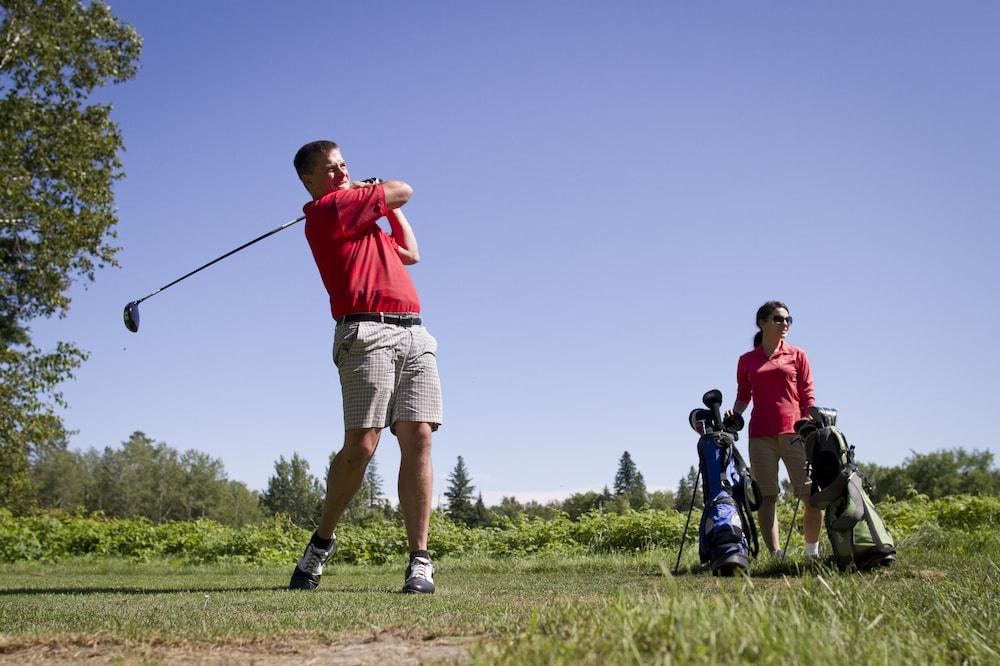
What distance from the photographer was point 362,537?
36.0 feet

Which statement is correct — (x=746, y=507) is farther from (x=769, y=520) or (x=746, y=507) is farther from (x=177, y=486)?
(x=177, y=486)

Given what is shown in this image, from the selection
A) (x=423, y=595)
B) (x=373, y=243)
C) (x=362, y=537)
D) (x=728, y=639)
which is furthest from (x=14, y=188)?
(x=728, y=639)

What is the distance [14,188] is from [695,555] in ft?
46.7

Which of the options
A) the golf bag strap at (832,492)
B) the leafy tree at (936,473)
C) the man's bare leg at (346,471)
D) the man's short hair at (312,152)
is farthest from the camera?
the leafy tree at (936,473)

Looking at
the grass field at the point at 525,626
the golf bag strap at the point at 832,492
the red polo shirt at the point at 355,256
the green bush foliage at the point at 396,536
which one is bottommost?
the grass field at the point at 525,626

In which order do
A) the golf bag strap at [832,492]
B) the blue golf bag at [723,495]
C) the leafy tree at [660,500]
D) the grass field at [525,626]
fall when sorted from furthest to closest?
the leafy tree at [660,500]
the blue golf bag at [723,495]
the golf bag strap at [832,492]
the grass field at [525,626]

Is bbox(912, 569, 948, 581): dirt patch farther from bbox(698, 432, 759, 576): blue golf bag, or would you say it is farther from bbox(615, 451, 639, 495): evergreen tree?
bbox(615, 451, 639, 495): evergreen tree

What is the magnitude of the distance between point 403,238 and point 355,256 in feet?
2.03

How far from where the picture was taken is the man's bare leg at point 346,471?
4.87 meters

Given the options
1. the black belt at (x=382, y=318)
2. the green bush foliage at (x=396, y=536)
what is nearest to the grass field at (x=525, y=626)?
the black belt at (x=382, y=318)

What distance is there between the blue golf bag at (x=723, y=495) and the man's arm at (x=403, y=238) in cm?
242

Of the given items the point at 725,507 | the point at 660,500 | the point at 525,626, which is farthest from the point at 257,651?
the point at 660,500

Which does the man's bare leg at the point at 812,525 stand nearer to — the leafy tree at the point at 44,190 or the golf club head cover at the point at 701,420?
the golf club head cover at the point at 701,420

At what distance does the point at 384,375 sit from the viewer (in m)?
4.92
